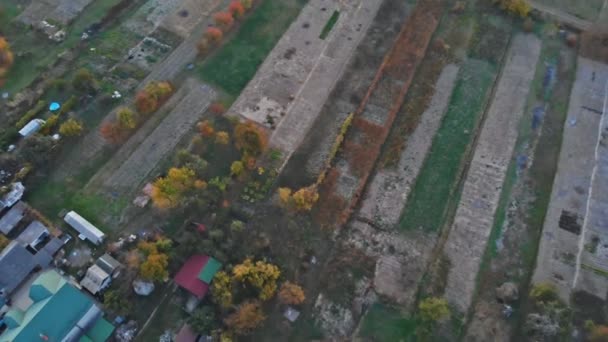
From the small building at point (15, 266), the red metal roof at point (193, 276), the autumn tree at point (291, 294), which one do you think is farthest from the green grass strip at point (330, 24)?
the small building at point (15, 266)

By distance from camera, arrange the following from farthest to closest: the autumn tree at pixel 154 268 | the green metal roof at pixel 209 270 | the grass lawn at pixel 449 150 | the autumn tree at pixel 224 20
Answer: the autumn tree at pixel 224 20 → the grass lawn at pixel 449 150 → the green metal roof at pixel 209 270 → the autumn tree at pixel 154 268

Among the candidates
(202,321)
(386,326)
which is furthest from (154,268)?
(386,326)

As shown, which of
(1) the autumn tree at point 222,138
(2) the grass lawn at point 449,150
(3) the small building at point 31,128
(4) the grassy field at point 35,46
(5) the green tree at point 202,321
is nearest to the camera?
(5) the green tree at point 202,321

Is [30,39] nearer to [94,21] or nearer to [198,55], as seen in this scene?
[94,21]

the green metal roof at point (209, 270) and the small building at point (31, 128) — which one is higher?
the small building at point (31, 128)

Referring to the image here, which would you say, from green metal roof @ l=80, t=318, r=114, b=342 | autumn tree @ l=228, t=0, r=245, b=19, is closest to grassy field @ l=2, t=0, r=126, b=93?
autumn tree @ l=228, t=0, r=245, b=19

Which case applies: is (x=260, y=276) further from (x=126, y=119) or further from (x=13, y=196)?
(x=13, y=196)

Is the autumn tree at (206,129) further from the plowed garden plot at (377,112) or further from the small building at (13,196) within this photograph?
the small building at (13,196)
